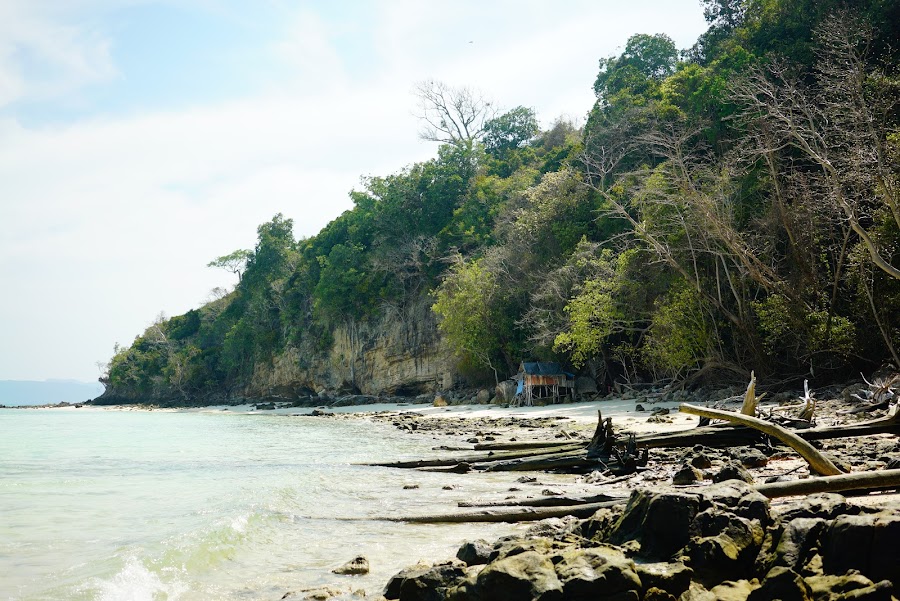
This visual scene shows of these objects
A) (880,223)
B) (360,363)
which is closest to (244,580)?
(880,223)

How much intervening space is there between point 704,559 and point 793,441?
14.2 ft

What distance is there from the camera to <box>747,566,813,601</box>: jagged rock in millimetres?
3842

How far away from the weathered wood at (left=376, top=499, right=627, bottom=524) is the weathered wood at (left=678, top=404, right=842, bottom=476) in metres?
2.08

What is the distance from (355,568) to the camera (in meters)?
6.56

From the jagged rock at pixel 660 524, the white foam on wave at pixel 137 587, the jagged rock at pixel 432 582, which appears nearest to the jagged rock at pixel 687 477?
the jagged rock at pixel 660 524

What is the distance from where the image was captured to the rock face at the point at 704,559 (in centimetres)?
384

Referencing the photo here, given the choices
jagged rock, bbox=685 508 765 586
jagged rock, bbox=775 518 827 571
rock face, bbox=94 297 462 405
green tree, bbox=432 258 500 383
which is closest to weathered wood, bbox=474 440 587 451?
jagged rock, bbox=685 508 765 586

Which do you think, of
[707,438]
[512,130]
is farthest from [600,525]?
[512,130]

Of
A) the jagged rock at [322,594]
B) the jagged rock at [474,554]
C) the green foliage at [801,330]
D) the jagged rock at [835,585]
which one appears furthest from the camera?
the green foliage at [801,330]

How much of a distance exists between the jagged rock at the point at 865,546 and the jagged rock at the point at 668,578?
0.78 m

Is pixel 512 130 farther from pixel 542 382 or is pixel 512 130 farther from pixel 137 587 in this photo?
pixel 137 587

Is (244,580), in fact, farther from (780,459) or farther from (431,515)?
(780,459)

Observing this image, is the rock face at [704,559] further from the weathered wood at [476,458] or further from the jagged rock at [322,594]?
the weathered wood at [476,458]

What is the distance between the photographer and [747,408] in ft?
33.6
